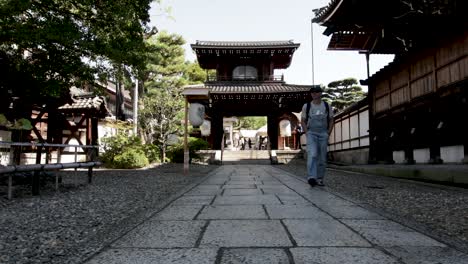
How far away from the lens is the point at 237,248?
242 centimetres

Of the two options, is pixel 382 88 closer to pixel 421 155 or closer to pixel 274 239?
pixel 421 155

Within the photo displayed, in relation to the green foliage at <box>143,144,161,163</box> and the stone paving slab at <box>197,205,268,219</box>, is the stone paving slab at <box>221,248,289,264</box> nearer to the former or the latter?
the stone paving slab at <box>197,205,268,219</box>

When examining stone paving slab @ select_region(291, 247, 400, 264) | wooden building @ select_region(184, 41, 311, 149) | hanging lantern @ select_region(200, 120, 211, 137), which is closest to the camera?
stone paving slab @ select_region(291, 247, 400, 264)

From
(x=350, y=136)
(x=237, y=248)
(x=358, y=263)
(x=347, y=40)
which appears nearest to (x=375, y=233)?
(x=358, y=263)

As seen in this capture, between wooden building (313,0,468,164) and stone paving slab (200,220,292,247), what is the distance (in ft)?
21.4

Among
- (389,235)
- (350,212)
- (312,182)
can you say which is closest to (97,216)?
(350,212)

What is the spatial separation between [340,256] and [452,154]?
800 centimetres

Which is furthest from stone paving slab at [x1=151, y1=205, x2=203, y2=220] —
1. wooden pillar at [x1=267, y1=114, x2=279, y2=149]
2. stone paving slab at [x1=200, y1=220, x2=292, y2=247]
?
wooden pillar at [x1=267, y1=114, x2=279, y2=149]

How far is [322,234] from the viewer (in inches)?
111

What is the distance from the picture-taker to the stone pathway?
224 cm

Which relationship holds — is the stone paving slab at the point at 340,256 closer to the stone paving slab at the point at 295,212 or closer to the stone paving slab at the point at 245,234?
the stone paving slab at the point at 245,234

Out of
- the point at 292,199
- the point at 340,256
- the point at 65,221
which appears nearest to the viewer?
the point at 340,256

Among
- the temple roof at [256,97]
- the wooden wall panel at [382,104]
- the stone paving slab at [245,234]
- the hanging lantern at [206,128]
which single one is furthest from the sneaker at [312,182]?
the hanging lantern at [206,128]

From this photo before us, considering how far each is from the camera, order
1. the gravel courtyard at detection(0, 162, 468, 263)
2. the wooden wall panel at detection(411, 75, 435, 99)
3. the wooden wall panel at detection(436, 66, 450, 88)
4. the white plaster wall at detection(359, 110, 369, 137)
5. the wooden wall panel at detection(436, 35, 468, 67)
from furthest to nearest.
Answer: the white plaster wall at detection(359, 110, 369, 137)
the wooden wall panel at detection(411, 75, 435, 99)
the wooden wall panel at detection(436, 66, 450, 88)
the wooden wall panel at detection(436, 35, 468, 67)
the gravel courtyard at detection(0, 162, 468, 263)
